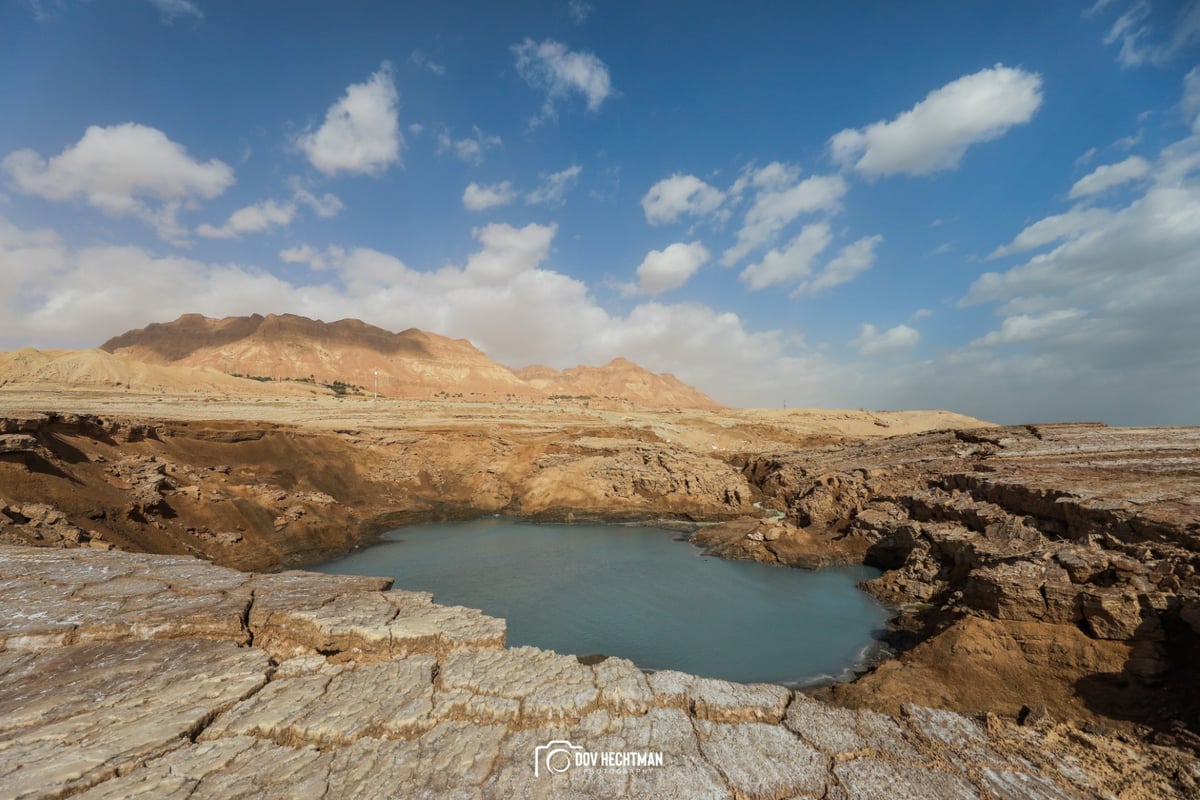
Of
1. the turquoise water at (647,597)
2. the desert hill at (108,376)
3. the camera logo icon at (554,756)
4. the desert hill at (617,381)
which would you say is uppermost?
the desert hill at (617,381)

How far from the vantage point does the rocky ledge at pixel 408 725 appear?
4.14m

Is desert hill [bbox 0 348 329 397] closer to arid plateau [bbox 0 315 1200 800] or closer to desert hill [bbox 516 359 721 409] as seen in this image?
arid plateau [bbox 0 315 1200 800]

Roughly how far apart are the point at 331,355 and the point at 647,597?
90.6m

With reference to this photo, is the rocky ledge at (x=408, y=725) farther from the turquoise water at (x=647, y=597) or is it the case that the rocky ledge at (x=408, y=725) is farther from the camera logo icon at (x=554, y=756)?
the turquoise water at (x=647, y=597)

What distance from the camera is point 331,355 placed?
3460 inches

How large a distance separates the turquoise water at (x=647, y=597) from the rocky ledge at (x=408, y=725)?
4163mm

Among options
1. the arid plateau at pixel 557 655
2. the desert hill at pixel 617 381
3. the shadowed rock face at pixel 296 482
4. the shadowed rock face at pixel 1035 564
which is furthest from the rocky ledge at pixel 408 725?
the desert hill at pixel 617 381

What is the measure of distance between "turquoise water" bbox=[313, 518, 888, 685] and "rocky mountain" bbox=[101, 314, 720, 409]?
5600 centimetres

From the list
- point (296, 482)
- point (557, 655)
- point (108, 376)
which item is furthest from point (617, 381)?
point (557, 655)

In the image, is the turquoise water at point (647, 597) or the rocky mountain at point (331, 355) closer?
the turquoise water at point (647, 597)

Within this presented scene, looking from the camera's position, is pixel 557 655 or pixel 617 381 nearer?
pixel 557 655

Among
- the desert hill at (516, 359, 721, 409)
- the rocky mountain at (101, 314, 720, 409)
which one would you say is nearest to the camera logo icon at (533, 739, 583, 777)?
the rocky mountain at (101, 314, 720, 409)

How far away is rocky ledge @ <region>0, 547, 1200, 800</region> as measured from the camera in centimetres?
414

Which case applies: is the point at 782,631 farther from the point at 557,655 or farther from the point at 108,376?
the point at 108,376
